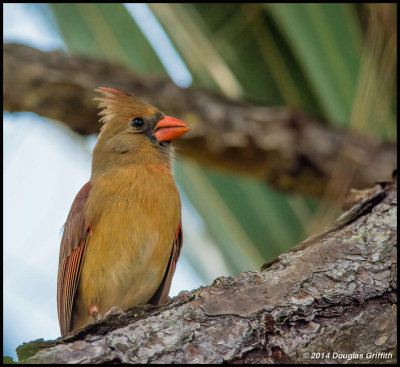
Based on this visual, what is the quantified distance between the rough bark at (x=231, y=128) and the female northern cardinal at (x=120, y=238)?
0.75 metres

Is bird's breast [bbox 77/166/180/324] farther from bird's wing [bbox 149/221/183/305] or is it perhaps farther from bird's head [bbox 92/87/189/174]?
bird's head [bbox 92/87/189/174]

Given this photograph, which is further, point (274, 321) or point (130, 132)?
point (130, 132)

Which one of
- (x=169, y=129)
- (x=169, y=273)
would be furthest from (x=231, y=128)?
(x=169, y=273)

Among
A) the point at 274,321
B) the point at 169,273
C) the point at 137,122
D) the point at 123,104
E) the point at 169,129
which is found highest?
the point at 123,104

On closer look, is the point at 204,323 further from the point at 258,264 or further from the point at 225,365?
the point at 258,264

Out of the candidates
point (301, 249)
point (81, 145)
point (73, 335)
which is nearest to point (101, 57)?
point (81, 145)

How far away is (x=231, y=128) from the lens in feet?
16.3

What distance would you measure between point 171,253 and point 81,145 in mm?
1371

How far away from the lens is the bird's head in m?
4.23

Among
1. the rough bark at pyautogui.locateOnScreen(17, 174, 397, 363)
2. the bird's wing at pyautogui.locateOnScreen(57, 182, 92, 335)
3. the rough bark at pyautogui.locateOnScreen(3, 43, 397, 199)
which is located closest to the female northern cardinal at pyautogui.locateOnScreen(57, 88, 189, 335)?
the bird's wing at pyautogui.locateOnScreen(57, 182, 92, 335)

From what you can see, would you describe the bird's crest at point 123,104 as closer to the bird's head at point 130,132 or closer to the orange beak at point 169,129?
the bird's head at point 130,132

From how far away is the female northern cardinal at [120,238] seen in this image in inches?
146

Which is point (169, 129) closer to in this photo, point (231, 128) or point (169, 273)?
point (231, 128)

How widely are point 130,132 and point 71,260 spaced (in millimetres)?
979
